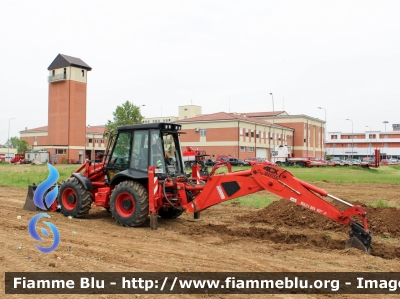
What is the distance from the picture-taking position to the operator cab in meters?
10.4

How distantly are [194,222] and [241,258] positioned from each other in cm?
407

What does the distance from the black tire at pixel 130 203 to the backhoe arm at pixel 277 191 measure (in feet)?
3.31

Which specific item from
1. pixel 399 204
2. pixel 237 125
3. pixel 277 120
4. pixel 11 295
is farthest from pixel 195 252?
pixel 277 120

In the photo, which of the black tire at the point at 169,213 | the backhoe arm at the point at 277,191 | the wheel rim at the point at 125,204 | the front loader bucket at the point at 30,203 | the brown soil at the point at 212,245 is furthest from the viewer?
the front loader bucket at the point at 30,203

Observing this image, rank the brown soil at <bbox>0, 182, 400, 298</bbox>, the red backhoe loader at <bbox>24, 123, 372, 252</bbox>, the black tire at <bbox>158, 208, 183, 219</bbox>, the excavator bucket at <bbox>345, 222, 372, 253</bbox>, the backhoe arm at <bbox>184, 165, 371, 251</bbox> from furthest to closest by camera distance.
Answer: the black tire at <bbox>158, 208, 183, 219</bbox> → the red backhoe loader at <bbox>24, 123, 372, 252</bbox> → the backhoe arm at <bbox>184, 165, 371, 251</bbox> → the excavator bucket at <bbox>345, 222, 372, 253</bbox> → the brown soil at <bbox>0, 182, 400, 298</bbox>

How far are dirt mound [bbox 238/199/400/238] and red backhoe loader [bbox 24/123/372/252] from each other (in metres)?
0.58

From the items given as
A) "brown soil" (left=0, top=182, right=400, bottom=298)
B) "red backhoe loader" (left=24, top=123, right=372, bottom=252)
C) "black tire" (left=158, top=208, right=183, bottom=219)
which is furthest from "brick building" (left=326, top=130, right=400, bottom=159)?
"red backhoe loader" (left=24, top=123, right=372, bottom=252)

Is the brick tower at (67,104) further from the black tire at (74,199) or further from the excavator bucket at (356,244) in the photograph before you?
the excavator bucket at (356,244)

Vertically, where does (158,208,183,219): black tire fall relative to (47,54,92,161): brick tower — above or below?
below

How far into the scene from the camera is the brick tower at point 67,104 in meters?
67.3

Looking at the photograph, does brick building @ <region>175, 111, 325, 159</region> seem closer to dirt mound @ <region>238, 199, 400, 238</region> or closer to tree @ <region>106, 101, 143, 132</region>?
tree @ <region>106, 101, 143, 132</region>

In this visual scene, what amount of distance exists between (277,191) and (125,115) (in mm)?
46560

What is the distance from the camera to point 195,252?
7.79 m

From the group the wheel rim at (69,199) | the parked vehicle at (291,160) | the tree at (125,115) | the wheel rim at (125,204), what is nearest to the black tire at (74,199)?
the wheel rim at (69,199)
